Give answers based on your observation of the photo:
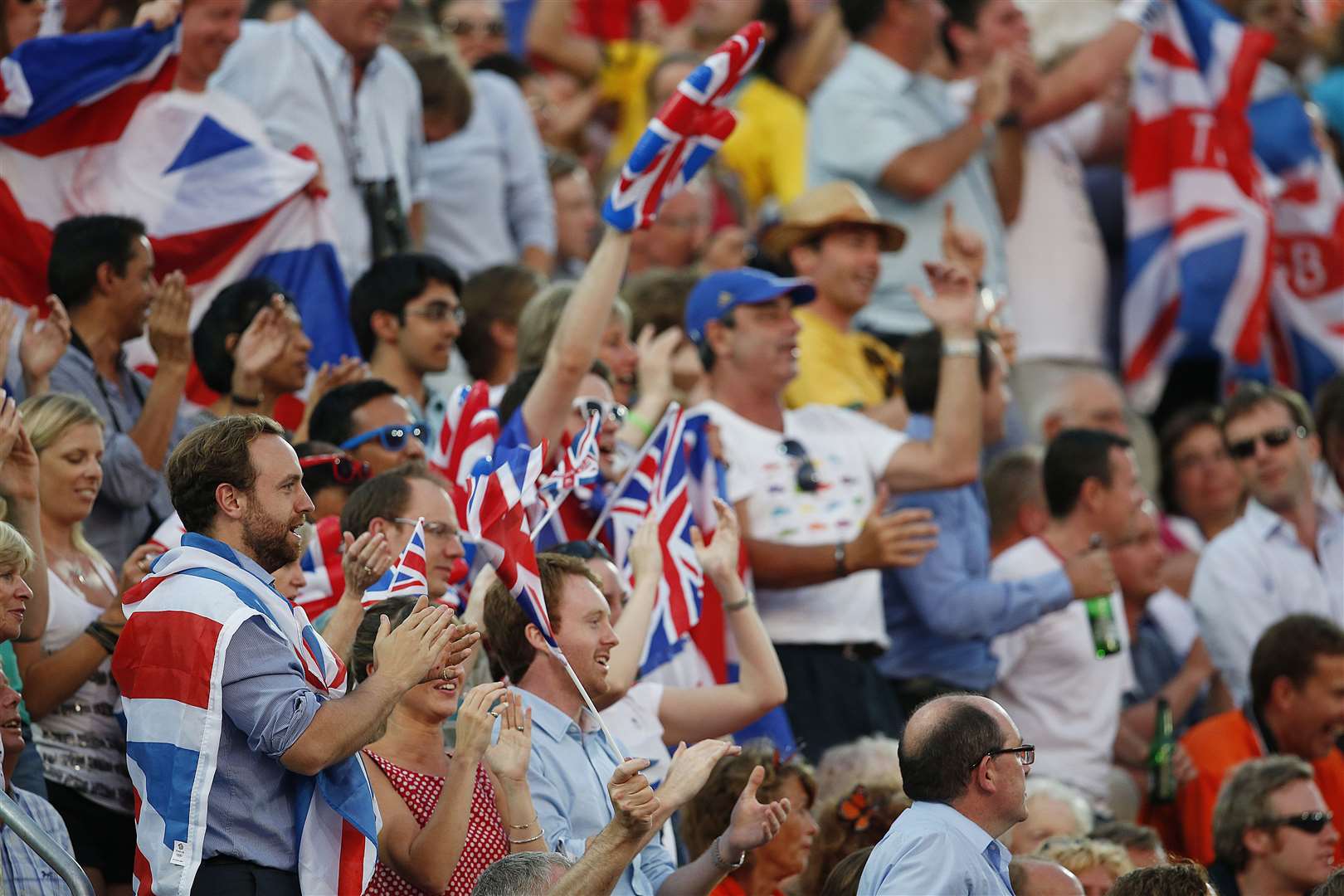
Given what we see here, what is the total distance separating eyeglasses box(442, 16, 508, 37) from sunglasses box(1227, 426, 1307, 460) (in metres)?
4.63

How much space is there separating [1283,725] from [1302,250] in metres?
4.80

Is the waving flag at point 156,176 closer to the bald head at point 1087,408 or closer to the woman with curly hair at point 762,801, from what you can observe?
the woman with curly hair at point 762,801

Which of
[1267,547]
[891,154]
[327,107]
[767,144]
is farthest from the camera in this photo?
[767,144]

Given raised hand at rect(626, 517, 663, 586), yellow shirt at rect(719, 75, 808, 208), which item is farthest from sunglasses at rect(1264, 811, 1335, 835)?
yellow shirt at rect(719, 75, 808, 208)

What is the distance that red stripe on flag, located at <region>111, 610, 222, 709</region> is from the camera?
4.97 meters

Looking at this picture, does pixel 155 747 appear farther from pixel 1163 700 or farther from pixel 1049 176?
pixel 1049 176

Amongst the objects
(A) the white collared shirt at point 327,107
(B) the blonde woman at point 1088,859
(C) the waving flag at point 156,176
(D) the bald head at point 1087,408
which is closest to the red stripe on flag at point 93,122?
(C) the waving flag at point 156,176

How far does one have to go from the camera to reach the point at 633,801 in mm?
5027

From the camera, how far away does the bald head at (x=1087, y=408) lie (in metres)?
10.5

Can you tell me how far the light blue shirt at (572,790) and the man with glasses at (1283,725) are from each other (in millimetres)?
3264

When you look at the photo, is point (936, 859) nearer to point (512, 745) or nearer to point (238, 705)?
point (512, 745)

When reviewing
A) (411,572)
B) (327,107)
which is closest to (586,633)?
(411,572)

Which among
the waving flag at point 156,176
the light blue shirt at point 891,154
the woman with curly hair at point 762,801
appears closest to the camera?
the woman with curly hair at point 762,801

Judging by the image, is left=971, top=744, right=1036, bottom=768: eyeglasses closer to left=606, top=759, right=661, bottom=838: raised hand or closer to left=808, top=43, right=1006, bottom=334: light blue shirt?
left=606, top=759, right=661, bottom=838: raised hand
